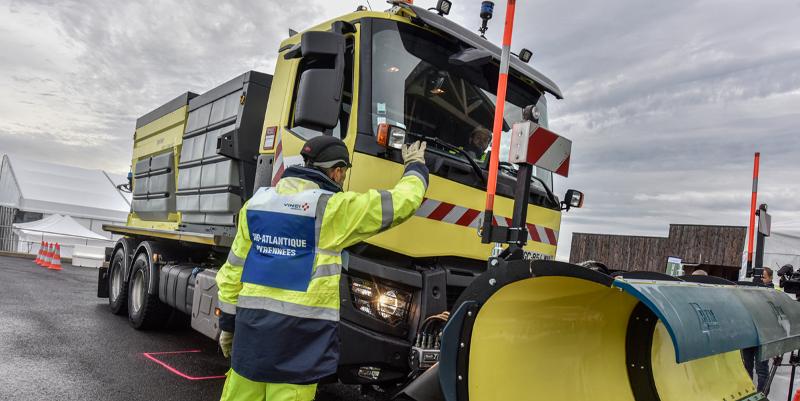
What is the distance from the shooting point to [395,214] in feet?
8.85

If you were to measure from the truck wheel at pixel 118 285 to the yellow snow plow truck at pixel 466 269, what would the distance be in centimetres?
314

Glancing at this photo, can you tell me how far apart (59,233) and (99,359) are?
20.5 m

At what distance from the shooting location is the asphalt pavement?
15.1ft

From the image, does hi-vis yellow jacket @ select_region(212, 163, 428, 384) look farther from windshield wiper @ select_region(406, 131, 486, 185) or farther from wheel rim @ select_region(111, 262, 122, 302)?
wheel rim @ select_region(111, 262, 122, 302)

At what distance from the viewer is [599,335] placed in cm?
315

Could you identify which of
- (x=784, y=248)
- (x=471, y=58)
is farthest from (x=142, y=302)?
(x=784, y=248)

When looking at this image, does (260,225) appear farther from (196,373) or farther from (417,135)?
(196,373)

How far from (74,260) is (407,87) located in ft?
66.5

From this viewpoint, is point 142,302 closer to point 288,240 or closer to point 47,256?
point 288,240

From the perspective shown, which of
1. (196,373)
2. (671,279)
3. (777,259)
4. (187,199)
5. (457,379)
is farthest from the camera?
(777,259)

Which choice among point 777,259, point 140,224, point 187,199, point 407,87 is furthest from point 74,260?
point 777,259

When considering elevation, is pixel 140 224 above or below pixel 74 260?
above

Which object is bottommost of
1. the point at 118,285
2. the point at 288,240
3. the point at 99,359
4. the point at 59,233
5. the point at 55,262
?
the point at 55,262

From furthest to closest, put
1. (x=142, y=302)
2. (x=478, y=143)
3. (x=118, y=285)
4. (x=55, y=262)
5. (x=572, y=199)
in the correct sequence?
1. (x=55, y=262)
2. (x=118, y=285)
3. (x=142, y=302)
4. (x=572, y=199)
5. (x=478, y=143)
